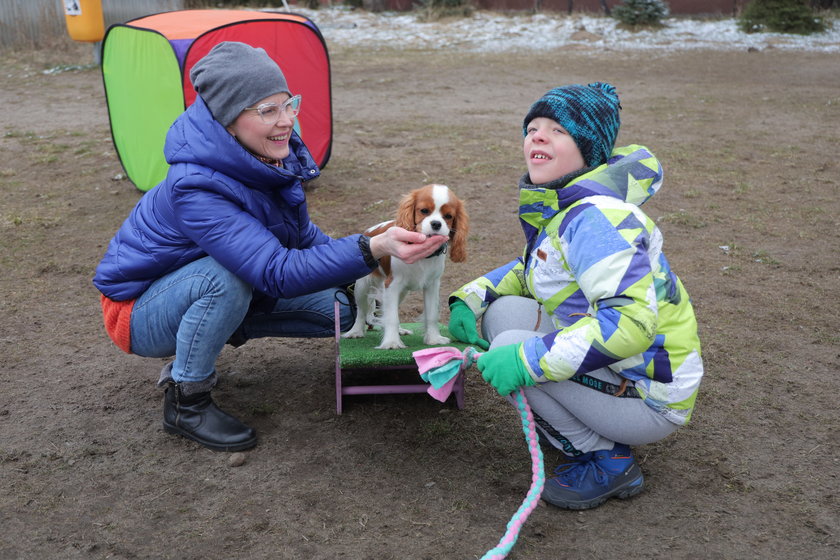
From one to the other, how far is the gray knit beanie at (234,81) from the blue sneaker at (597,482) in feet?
5.78

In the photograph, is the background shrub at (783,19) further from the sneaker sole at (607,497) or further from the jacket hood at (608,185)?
the sneaker sole at (607,497)

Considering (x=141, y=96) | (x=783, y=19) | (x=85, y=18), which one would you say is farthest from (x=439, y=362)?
(x=783, y=19)

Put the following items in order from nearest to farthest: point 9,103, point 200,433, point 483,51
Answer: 1. point 200,433
2. point 9,103
3. point 483,51

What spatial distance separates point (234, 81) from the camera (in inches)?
114

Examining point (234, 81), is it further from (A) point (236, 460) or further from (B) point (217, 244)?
(A) point (236, 460)

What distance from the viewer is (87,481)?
2.97 meters

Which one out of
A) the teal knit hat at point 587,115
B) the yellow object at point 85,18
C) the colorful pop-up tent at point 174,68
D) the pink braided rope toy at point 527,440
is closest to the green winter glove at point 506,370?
the pink braided rope toy at point 527,440

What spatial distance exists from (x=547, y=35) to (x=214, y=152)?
14.9 meters

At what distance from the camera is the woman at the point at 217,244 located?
2.87m

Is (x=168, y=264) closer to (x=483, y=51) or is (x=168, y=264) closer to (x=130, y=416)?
(x=130, y=416)

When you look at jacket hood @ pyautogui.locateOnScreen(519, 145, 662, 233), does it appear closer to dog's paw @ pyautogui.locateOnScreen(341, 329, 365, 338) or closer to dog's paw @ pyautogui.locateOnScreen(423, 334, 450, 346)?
dog's paw @ pyautogui.locateOnScreen(423, 334, 450, 346)

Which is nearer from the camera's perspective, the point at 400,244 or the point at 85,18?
the point at 400,244

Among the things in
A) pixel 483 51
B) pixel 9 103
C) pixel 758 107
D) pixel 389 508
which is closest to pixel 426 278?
pixel 389 508

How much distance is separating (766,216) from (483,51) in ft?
32.3
